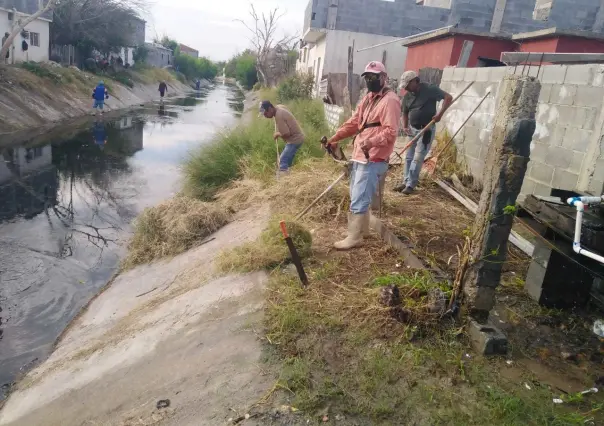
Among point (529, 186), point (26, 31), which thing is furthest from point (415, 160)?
point (26, 31)

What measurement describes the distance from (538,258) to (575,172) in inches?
73.3

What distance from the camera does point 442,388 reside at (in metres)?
2.88

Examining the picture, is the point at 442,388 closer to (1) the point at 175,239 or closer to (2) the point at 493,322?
(2) the point at 493,322

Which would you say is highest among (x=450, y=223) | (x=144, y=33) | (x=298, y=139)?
(x=144, y=33)

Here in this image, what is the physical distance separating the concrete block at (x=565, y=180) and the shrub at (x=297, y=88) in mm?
15898

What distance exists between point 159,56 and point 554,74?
55.9 meters

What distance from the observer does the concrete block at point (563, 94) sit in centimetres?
536

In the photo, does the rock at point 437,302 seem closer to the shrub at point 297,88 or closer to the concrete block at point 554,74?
the concrete block at point 554,74

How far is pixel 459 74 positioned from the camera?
805 centimetres

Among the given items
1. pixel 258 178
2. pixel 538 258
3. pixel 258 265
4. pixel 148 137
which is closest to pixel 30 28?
pixel 148 137

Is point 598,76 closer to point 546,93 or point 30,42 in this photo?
point 546,93

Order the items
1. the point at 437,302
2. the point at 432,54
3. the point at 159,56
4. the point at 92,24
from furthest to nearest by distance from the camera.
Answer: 1. the point at 159,56
2. the point at 92,24
3. the point at 432,54
4. the point at 437,302

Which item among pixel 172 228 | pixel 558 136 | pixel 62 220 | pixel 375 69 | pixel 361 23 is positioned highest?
pixel 361 23

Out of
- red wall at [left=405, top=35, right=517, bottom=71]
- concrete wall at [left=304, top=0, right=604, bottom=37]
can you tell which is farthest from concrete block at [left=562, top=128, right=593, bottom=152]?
concrete wall at [left=304, top=0, right=604, bottom=37]
